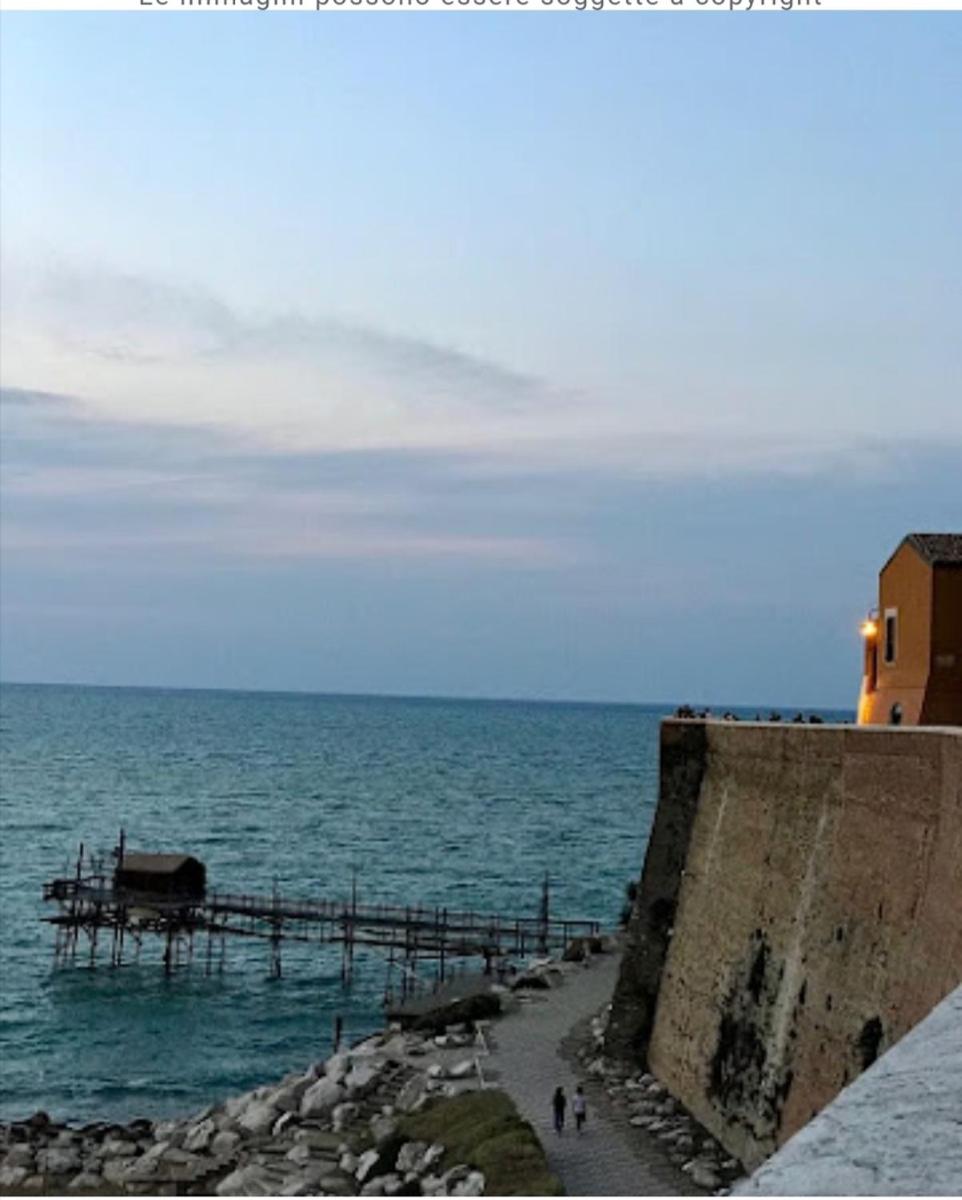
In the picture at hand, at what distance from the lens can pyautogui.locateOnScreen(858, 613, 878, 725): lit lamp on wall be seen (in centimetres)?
3441

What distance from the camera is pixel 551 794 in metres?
135

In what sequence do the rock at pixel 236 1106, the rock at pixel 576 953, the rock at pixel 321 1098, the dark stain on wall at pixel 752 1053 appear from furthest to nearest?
the rock at pixel 576 953, the rock at pixel 236 1106, the rock at pixel 321 1098, the dark stain on wall at pixel 752 1053

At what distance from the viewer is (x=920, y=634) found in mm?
30984

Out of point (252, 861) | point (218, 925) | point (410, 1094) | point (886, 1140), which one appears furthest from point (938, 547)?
point (252, 861)

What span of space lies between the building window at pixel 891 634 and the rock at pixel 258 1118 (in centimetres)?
1585

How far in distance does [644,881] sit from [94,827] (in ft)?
249

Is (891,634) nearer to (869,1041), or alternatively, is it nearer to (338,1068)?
(869,1041)

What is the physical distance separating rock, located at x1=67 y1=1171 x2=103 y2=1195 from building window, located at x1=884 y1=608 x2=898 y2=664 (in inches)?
745

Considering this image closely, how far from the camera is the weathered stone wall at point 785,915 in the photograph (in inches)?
792

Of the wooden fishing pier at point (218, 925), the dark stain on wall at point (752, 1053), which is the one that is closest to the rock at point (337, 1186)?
the dark stain on wall at point (752, 1053)

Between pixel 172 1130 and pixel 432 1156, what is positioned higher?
pixel 432 1156

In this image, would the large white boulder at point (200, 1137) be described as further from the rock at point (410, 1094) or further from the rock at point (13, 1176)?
the rock at point (410, 1094)

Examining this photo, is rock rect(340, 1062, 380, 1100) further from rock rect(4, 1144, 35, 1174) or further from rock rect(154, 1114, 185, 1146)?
rock rect(4, 1144, 35, 1174)

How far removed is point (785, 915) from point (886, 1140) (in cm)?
2300
